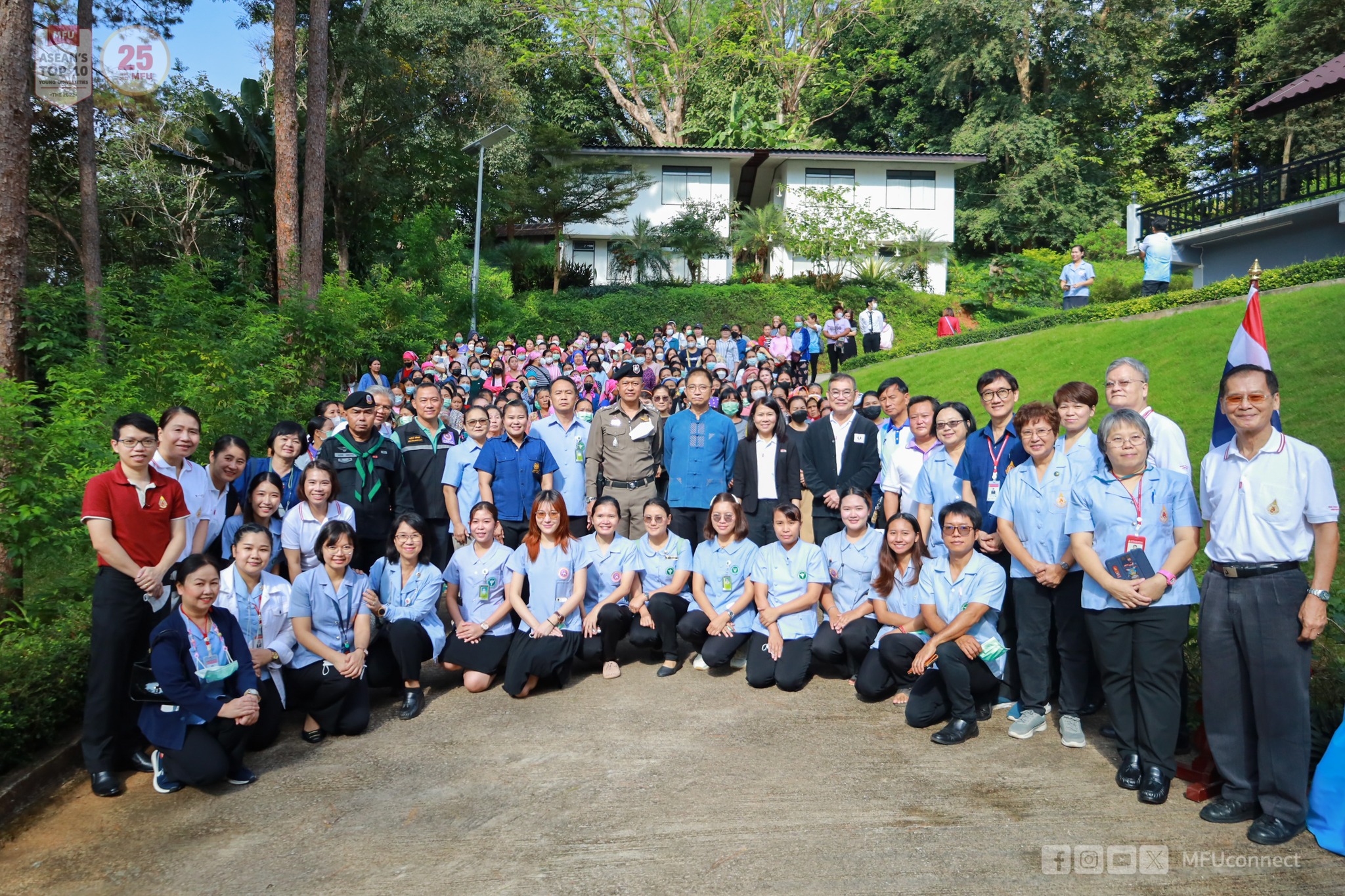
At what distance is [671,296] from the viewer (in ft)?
94.1

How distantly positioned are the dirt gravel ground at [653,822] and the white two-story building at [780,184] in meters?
27.6

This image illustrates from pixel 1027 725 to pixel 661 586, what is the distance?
270cm

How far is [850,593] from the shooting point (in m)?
6.12

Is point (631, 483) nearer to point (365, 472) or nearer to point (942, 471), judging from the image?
point (365, 472)

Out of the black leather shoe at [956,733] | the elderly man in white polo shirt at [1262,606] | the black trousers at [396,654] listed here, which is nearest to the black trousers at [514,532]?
the black trousers at [396,654]

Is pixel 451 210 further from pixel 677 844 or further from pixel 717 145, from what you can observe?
pixel 677 844

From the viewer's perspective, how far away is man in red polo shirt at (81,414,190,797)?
4527 millimetres

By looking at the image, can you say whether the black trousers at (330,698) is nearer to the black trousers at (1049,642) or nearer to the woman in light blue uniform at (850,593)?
the woman in light blue uniform at (850,593)

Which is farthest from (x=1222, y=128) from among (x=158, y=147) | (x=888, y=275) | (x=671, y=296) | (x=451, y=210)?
(x=158, y=147)

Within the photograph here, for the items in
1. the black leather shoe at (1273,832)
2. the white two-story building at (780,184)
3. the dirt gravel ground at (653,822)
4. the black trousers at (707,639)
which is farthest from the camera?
the white two-story building at (780,184)

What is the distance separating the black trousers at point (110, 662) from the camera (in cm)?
454

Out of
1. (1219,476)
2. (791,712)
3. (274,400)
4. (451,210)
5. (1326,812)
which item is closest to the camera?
(1326,812)

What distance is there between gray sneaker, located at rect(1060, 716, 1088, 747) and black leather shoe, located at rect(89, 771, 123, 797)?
4.94m

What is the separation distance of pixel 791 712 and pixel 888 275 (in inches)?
1035
